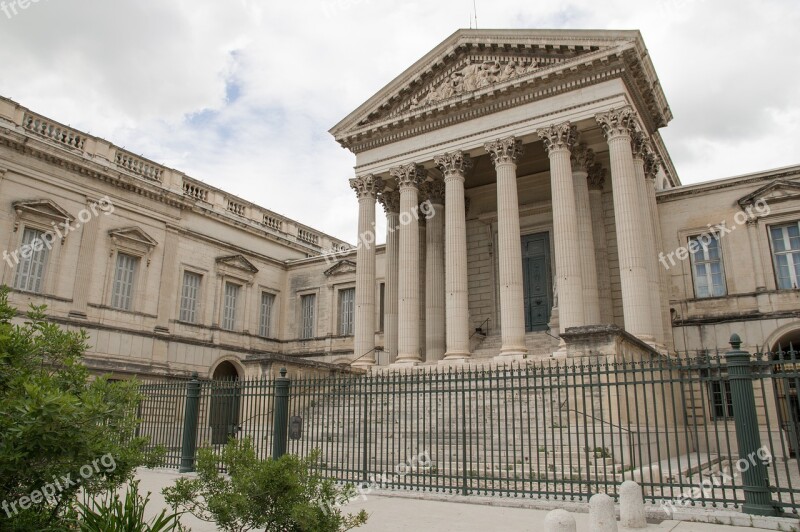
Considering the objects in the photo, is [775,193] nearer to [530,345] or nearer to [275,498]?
[530,345]

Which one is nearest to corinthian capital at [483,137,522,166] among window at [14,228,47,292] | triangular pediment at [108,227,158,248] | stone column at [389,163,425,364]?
stone column at [389,163,425,364]

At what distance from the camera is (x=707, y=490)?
9578 mm

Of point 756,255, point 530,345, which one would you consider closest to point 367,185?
point 530,345

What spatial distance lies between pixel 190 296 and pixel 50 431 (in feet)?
74.4

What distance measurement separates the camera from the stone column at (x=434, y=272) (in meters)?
21.5

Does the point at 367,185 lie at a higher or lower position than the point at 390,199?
higher

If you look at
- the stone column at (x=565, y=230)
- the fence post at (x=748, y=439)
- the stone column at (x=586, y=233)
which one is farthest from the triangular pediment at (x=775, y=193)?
the fence post at (x=748, y=439)

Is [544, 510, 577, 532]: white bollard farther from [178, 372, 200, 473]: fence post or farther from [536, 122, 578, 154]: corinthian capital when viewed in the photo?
[536, 122, 578, 154]: corinthian capital

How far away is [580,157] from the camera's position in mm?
19844

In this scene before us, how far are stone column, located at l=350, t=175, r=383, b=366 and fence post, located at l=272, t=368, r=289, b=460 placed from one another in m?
8.88

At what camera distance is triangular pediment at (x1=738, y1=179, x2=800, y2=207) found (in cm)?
1844

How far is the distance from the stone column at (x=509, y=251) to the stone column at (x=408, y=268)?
10.0ft

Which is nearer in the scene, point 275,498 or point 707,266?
point 275,498

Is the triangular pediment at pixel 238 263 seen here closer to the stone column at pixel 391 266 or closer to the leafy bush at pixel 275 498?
the stone column at pixel 391 266
